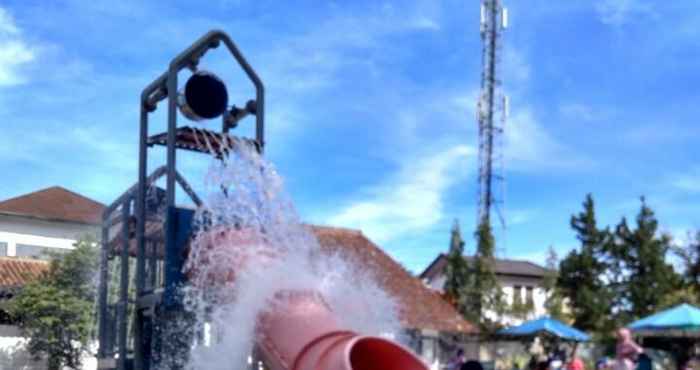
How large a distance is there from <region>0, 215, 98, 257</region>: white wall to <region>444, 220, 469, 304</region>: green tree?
13399 millimetres

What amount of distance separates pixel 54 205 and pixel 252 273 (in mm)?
33474

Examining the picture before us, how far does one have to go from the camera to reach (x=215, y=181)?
6.85 meters

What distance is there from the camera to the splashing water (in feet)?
18.1

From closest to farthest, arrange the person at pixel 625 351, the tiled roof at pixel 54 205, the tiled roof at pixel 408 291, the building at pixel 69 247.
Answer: the person at pixel 625 351, the building at pixel 69 247, the tiled roof at pixel 408 291, the tiled roof at pixel 54 205

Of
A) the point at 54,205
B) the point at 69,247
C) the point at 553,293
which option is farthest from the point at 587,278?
the point at 54,205

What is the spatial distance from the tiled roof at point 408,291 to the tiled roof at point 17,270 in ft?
26.7

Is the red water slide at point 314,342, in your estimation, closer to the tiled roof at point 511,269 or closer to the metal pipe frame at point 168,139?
the metal pipe frame at point 168,139

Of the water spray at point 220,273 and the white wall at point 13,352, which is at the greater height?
the water spray at point 220,273

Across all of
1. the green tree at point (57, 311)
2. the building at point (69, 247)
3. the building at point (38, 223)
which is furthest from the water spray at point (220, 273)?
the building at point (38, 223)

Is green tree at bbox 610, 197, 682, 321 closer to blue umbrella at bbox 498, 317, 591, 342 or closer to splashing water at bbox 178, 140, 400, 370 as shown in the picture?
blue umbrella at bbox 498, 317, 591, 342

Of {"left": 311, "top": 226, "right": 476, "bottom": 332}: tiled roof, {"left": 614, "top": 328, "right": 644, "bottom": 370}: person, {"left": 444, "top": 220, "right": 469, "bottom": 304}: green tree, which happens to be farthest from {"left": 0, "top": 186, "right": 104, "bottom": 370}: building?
{"left": 614, "top": 328, "right": 644, "bottom": 370}: person

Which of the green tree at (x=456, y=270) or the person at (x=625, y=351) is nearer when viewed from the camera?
the person at (x=625, y=351)

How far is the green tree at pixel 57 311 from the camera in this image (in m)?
19.9

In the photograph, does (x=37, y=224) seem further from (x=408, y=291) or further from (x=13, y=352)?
(x=408, y=291)
